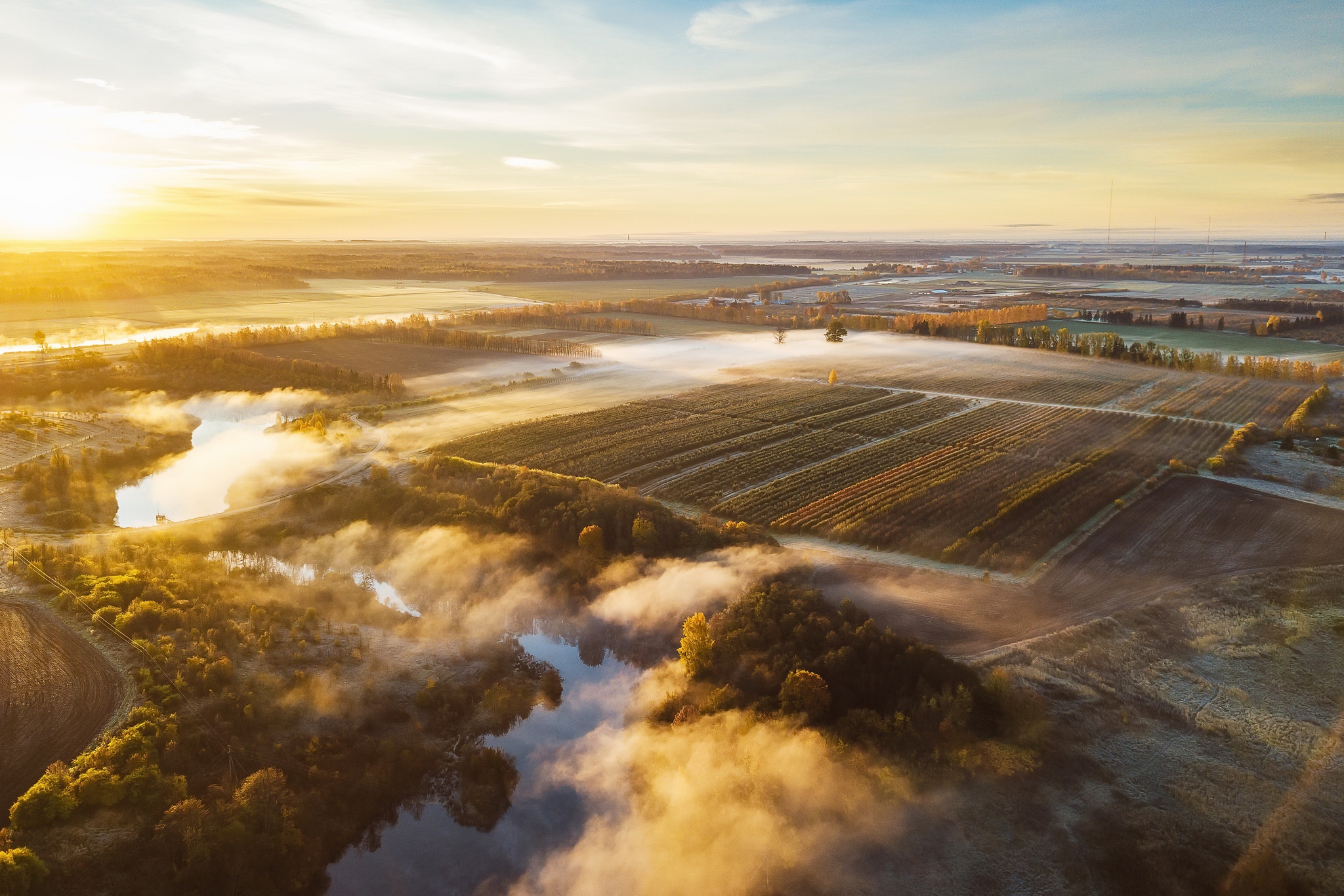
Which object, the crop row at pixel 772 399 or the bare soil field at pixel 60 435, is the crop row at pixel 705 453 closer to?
the crop row at pixel 772 399

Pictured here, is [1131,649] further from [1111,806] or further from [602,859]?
[602,859]

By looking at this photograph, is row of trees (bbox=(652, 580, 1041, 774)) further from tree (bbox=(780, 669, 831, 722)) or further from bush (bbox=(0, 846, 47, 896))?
bush (bbox=(0, 846, 47, 896))

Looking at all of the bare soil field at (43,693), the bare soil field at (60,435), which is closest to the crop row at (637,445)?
the bare soil field at (43,693)

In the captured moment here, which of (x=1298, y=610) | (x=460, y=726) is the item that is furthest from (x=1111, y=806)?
(x=460, y=726)

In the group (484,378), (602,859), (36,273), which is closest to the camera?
(602,859)

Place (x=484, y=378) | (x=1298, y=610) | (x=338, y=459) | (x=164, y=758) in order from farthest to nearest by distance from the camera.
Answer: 1. (x=484, y=378)
2. (x=338, y=459)
3. (x=1298, y=610)
4. (x=164, y=758)

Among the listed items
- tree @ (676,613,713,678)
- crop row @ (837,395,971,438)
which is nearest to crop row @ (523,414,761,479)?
crop row @ (837,395,971,438)

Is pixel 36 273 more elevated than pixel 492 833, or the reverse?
pixel 36 273
